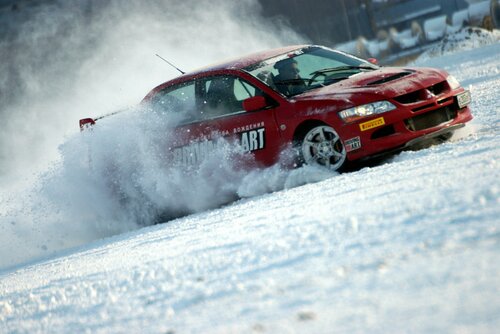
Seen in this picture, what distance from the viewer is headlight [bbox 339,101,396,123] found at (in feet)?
23.8

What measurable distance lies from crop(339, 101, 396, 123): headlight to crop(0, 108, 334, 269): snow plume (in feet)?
2.68

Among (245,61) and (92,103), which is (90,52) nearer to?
(92,103)

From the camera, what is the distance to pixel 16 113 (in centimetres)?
3106

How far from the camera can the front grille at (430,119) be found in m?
7.33

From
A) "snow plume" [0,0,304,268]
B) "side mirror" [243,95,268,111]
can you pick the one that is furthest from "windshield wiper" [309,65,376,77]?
"snow plume" [0,0,304,268]

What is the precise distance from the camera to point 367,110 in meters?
7.28

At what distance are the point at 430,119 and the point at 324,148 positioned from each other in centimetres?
103

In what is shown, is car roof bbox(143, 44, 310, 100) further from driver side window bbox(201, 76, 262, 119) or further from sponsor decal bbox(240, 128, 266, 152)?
sponsor decal bbox(240, 128, 266, 152)

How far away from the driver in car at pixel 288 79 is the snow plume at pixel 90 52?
32.3 feet

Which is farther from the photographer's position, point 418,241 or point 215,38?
point 215,38

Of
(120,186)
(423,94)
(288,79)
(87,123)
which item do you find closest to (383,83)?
(423,94)

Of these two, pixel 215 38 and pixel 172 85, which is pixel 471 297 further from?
pixel 215 38

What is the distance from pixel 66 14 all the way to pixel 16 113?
7.49 metres

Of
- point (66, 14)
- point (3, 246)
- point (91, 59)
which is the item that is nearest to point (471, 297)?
point (3, 246)
